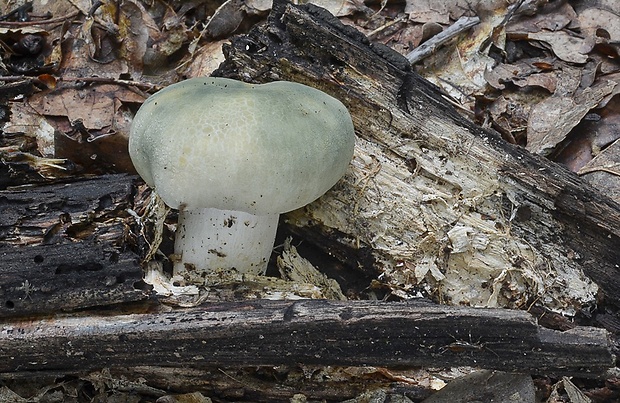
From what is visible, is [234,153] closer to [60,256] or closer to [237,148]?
[237,148]

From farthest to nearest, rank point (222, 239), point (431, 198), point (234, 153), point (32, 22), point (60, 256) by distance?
point (32, 22) < point (431, 198) < point (222, 239) < point (60, 256) < point (234, 153)

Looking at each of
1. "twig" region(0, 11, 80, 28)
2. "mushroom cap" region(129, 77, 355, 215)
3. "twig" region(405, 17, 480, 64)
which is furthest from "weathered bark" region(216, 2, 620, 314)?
"twig" region(0, 11, 80, 28)

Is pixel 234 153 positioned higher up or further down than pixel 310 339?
higher up

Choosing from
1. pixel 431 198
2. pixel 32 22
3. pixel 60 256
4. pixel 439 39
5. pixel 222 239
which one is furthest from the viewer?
pixel 32 22

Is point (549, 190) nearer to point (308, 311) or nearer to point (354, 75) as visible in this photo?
point (354, 75)

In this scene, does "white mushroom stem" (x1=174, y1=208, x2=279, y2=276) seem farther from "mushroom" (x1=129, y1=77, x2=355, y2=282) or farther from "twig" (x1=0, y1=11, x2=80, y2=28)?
"twig" (x1=0, y1=11, x2=80, y2=28)

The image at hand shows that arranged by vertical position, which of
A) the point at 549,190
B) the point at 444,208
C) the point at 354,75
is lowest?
the point at 444,208

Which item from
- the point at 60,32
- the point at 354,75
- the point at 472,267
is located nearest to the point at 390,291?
the point at 472,267

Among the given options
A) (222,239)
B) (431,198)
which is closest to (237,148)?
(222,239)
